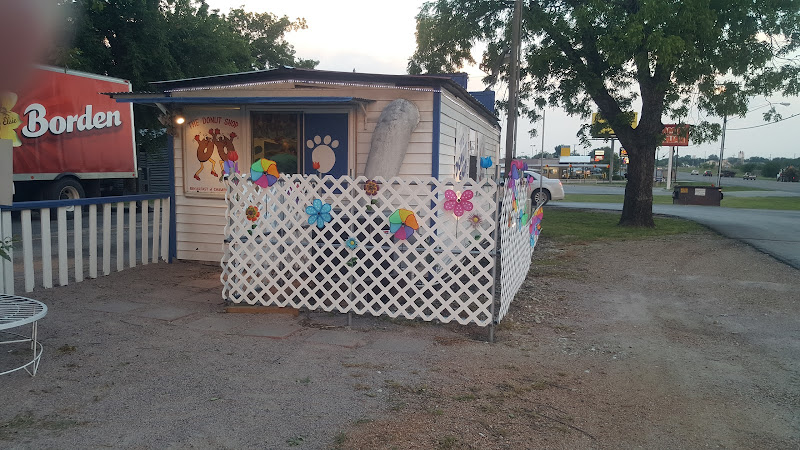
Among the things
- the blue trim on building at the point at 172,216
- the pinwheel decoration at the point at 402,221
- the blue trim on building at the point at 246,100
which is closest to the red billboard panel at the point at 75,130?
the blue trim on building at the point at 172,216

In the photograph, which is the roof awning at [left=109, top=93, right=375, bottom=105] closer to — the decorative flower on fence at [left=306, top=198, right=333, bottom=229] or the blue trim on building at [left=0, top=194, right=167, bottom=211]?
the blue trim on building at [left=0, top=194, right=167, bottom=211]

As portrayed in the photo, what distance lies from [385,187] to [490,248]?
3.94 feet

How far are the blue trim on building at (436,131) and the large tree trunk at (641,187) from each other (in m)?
9.84

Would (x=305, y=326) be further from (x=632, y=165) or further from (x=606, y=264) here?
(x=632, y=165)

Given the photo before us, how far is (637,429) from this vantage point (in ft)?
11.8

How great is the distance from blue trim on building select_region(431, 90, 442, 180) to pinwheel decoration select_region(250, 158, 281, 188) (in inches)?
101

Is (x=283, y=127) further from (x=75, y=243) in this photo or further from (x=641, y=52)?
(x=641, y=52)

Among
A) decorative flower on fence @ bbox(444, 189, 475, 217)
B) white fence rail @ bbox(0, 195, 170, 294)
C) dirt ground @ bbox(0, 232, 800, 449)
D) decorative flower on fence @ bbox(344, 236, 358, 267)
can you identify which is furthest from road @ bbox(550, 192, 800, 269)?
white fence rail @ bbox(0, 195, 170, 294)

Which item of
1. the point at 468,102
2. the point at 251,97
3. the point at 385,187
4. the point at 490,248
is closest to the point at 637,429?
the point at 490,248

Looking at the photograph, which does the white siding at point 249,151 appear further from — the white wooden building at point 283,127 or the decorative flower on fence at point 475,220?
the decorative flower on fence at point 475,220

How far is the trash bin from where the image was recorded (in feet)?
75.8

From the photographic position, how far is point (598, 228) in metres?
15.3

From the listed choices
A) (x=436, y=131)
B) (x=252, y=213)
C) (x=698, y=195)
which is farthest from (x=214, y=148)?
(x=698, y=195)

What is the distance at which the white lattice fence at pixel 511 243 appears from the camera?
5573 mm
